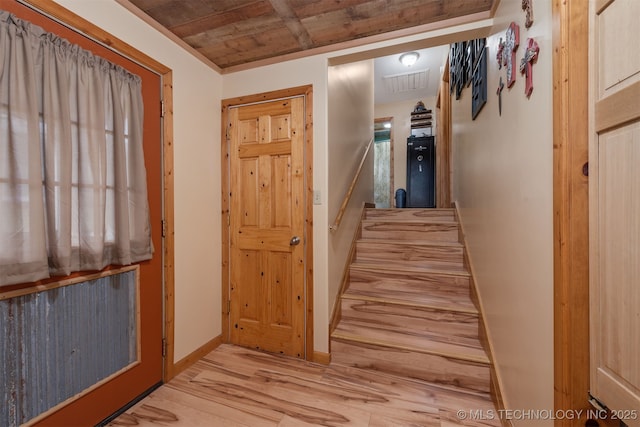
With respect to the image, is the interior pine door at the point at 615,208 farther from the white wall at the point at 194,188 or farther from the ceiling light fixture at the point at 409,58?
the ceiling light fixture at the point at 409,58

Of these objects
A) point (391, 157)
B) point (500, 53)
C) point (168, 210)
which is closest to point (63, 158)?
point (168, 210)

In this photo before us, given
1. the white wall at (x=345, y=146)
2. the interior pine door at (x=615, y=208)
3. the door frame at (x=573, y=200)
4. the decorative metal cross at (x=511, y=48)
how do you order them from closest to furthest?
the interior pine door at (x=615, y=208) → the door frame at (x=573, y=200) → the decorative metal cross at (x=511, y=48) → the white wall at (x=345, y=146)

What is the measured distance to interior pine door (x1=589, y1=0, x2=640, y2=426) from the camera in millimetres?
697

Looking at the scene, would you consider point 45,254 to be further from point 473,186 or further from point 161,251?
point 473,186

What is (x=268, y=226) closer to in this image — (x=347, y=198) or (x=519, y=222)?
(x=347, y=198)

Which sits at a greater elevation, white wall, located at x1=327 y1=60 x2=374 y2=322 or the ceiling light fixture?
the ceiling light fixture

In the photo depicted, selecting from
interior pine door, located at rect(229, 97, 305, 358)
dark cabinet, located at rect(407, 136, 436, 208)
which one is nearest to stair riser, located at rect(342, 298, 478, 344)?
interior pine door, located at rect(229, 97, 305, 358)

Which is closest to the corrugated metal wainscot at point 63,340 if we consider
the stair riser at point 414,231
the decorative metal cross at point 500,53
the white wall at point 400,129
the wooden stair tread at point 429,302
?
the wooden stair tread at point 429,302

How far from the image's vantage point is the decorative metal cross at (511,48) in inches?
49.5

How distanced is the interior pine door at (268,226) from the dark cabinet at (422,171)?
380 centimetres

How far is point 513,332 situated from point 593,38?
4.13 feet

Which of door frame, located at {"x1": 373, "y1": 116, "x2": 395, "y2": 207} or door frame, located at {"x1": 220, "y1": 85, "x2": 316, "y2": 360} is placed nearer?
door frame, located at {"x1": 220, "y1": 85, "x2": 316, "y2": 360}

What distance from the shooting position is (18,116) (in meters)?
1.12

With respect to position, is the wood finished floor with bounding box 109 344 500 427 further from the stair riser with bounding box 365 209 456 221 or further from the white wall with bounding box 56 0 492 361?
the stair riser with bounding box 365 209 456 221
